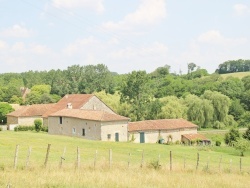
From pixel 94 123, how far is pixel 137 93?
25733mm

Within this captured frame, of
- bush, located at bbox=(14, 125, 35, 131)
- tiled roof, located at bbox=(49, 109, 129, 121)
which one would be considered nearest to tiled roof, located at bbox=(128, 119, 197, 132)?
tiled roof, located at bbox=(49, 109, 129, 121)

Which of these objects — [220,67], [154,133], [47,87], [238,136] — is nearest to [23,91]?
[47,87]

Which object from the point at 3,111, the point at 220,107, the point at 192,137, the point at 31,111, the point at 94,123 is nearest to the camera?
the point at 94,123

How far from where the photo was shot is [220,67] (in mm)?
185125

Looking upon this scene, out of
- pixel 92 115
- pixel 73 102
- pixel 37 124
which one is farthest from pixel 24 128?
pixel 92 115

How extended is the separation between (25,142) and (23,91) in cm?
7979

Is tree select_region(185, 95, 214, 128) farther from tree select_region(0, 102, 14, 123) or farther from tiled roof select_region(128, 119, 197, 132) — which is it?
tree select_region(0, 102, 14, 123)

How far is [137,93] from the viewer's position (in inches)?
2968

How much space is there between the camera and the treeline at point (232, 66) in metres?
185

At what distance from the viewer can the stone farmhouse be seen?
51031 millimetres

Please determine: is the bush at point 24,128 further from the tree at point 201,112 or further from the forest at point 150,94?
the tree at point 201,112

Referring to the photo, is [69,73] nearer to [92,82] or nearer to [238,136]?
[92,82]

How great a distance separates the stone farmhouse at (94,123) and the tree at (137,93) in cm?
1162

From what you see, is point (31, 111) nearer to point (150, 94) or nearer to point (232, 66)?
point (150, 94)
